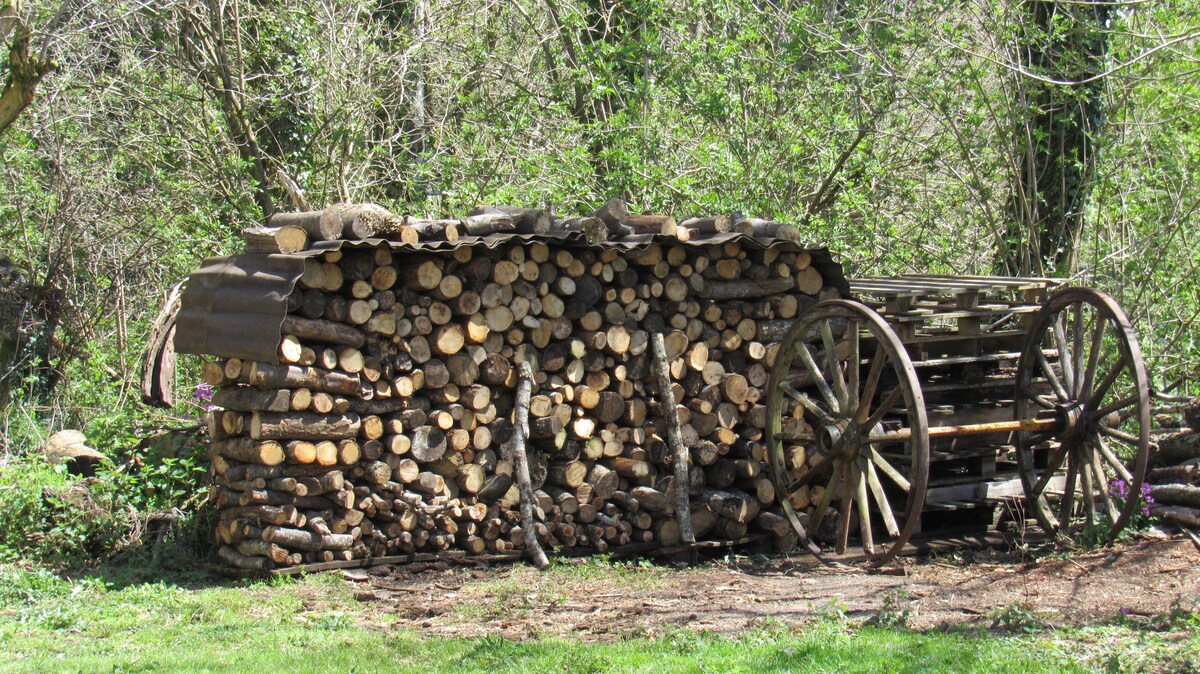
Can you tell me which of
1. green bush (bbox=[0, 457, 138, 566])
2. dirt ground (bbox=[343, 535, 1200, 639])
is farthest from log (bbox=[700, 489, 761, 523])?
green bush (bbox=[0, 457, 138, 566])

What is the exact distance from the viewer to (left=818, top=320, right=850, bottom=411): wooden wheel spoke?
276 inches

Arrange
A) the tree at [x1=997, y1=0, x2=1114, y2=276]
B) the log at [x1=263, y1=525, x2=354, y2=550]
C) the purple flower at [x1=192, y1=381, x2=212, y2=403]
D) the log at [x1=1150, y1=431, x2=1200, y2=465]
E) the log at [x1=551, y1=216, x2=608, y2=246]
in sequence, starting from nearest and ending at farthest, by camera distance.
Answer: the log at [x1=263, y1=525, x2=354, y2=550]
the log at [x1=551, y1=216, x2=608, y2=246]
the log at [x1=1150, y1=431, x2=1200, y2=465]
the purple flower at [x1=192, y1=381, x2=212, y2=403]
the tree at [x1=997, y1=0, x2=1114, y2=276]

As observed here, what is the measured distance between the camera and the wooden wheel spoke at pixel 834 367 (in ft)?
23.0

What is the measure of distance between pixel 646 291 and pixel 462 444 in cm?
154

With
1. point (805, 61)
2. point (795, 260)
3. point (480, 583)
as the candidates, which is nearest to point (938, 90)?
point (805, 61)

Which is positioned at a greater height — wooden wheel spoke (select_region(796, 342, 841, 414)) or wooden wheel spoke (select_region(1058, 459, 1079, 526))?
wooden wheel spoke (select_region(796, 342, 841, 414))

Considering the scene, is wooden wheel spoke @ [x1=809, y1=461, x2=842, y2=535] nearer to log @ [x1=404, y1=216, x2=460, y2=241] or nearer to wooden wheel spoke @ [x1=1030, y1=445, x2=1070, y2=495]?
wooden wheel spoke @ [x1=1030, y1=445, x2=1070, y2=495]

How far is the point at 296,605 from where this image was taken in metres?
5.80

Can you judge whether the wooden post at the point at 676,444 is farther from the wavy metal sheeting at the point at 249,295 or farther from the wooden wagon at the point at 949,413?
the wavy metal sheeting at the point at 249,295

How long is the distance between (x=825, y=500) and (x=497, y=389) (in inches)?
87.1

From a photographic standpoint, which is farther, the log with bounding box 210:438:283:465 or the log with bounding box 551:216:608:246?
the log with bounding box 551:216:608:246

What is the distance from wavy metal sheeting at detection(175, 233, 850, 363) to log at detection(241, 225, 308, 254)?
0.05 m

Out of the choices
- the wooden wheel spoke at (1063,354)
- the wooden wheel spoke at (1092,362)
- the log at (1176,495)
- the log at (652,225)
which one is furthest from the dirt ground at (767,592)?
the log at (652,225)

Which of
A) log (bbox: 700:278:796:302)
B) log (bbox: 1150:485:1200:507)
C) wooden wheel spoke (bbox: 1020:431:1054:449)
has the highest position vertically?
log (bbox: 700:278:796:302)
